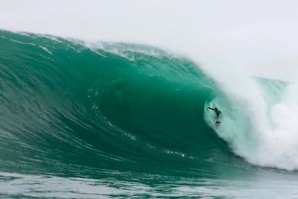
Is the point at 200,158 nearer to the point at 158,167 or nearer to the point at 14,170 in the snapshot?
the point at 158,167

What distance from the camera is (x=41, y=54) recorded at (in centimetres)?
1850

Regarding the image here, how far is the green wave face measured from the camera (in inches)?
511

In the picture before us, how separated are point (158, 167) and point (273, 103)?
970cm

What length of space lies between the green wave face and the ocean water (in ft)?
0.13

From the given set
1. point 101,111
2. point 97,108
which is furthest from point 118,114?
point 97,108

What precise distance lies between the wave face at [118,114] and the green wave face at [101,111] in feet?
0.12

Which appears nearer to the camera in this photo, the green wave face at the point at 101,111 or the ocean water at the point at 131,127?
the ocean water at the point at 131,127

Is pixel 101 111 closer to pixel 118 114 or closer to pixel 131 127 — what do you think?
pixel 118 114

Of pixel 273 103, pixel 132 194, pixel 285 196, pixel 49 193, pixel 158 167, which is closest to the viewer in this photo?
pixel 49 193

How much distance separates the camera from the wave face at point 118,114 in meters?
13.2

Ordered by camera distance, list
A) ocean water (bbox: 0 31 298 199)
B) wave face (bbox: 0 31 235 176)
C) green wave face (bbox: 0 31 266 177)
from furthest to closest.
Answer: wave face (bbox: 0 31 235 176) < green wave face (bbox: 0 31 266 177) < ocean water (bbox: 0 31 298 199)

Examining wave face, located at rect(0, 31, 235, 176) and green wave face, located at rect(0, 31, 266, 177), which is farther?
wave face, located at rect(0, 31, 235, 176)

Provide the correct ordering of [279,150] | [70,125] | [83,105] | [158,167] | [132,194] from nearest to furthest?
[132,194]
[158,167]
[70,125]
[83,105]
[279,150]

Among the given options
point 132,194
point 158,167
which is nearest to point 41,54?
point 158,167
